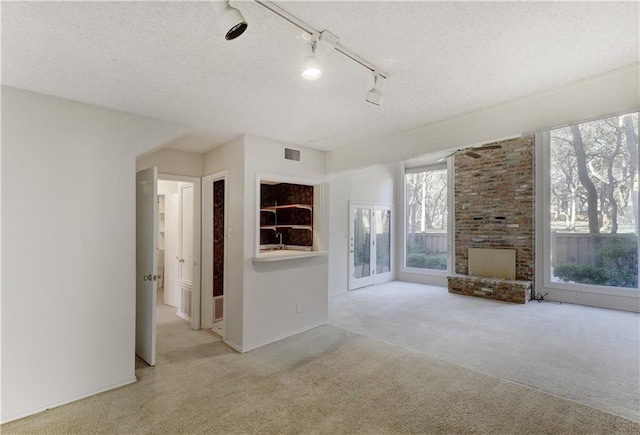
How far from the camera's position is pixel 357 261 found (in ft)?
24.1

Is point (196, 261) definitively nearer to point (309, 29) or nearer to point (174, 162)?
point (174, 162)

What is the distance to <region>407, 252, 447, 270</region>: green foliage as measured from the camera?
777cm

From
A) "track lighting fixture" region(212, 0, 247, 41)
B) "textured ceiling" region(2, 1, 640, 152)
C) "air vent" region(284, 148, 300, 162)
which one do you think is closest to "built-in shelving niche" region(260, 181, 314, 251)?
"air vent" region(284, 148, 300, 162)

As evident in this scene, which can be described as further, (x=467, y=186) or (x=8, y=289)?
(x=467, y=186)

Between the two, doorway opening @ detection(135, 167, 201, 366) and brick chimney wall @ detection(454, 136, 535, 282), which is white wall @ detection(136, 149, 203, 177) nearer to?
doorway opening @ detection(135, 167, 201, 366)

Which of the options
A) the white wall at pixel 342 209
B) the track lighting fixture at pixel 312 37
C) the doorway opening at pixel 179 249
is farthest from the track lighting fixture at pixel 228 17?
the white wall at pixel 342 209

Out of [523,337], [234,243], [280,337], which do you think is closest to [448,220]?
[523,337]

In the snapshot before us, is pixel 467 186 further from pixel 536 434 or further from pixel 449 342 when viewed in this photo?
pixel 536 434

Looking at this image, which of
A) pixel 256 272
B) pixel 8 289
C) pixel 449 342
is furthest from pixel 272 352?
pixel 8 289

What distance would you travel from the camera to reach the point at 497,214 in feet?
22.3

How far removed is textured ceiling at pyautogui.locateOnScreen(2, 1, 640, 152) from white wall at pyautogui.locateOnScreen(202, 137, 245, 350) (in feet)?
3.11

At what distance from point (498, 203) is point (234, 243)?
5.68m

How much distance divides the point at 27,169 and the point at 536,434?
4.42m

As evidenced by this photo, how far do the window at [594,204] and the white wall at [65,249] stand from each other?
673cm
